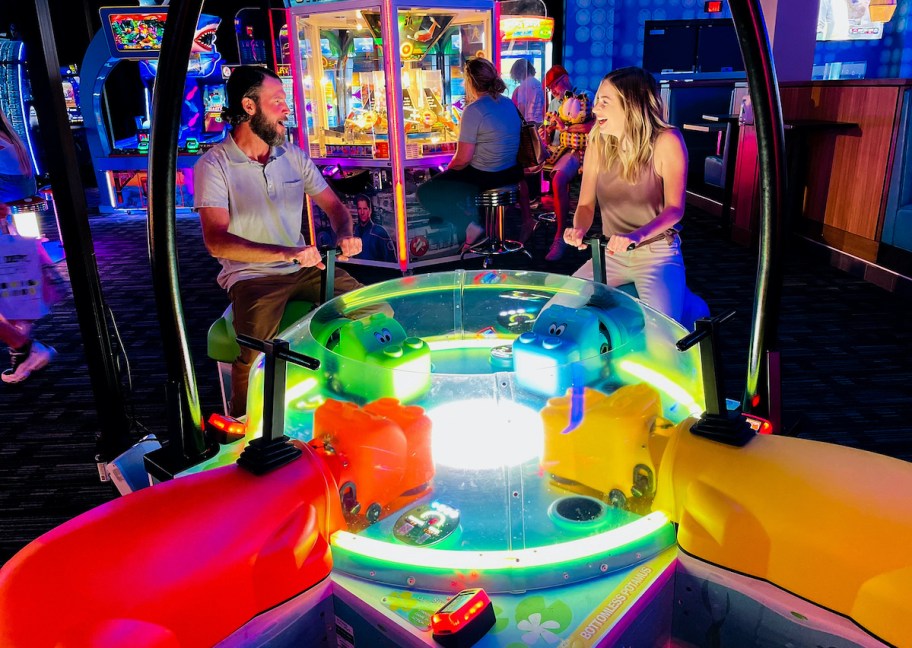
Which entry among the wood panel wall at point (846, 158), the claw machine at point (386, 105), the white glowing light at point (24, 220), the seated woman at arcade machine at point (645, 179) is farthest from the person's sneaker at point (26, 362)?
the wood panel wall at point (846, 158)

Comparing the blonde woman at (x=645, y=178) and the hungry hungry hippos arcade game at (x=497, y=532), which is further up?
the blonde woman at (x=645, y=178)

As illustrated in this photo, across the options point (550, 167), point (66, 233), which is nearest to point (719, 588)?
point (66, 233)

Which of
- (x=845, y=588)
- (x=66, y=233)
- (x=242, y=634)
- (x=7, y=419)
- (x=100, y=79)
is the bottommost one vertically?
(x=7, y=419)

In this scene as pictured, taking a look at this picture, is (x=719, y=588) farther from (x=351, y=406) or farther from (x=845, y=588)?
(x=351, y=406)

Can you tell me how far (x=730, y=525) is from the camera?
3.90ft

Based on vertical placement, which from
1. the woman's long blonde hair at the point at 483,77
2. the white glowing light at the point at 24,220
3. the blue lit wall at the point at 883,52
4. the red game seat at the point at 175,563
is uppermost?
the blue lit wall at the point at 883,52

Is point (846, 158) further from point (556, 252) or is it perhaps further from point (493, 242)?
point (493, 242)

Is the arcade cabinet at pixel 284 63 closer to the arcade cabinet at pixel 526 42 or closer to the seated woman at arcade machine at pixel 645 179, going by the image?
the arcade cabinet at pixel 526 42

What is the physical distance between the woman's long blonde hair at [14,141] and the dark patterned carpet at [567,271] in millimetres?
981

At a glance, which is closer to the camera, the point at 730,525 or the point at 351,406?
the point at 730,525

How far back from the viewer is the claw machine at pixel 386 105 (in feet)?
17.1

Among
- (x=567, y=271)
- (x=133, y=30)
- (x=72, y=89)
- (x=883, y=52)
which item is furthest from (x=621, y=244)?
(x=883, y=52)

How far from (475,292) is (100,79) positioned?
23.8ft

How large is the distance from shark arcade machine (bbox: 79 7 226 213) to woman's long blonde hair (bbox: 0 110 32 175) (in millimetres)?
3359
